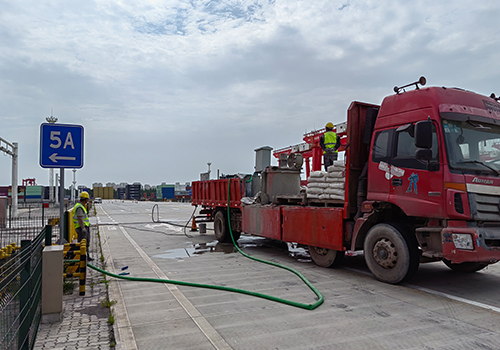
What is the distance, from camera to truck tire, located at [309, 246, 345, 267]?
795cm

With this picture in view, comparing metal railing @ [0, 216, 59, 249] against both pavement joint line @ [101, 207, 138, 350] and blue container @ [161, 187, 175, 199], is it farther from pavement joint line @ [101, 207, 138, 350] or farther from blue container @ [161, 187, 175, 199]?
blue container @ [161, 187, 175, 199]

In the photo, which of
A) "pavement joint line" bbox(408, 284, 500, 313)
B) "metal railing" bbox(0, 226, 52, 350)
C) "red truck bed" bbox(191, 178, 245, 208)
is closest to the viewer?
"metal railing" bbox(0, 226, 52, 350)

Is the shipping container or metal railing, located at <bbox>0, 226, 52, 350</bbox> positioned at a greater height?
the shipping container

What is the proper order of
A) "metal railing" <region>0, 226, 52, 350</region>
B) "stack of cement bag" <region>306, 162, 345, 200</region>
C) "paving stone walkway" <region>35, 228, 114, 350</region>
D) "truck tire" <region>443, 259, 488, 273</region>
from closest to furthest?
"metal railing" <region>0, 226, 52, 350</region> < "paving stone walkway" <region>35, 228, 114, 350</region> < "truck tire" <region>443, 259, 488, 273</region> < "stack of cement bag" <region>306, 162, 345, 200</region>

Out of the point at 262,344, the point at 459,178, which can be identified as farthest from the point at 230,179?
the point at 262,344

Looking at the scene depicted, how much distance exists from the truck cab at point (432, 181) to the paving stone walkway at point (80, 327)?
14.6ft

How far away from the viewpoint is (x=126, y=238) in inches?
570

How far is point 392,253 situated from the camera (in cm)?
645

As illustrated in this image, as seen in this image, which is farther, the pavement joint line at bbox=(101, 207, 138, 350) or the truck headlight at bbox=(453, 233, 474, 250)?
the truck headlight at bbox=(453, 233, 474, 250)

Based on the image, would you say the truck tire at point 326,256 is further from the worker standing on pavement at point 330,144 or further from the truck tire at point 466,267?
the worker standing on pavement at point 330,144

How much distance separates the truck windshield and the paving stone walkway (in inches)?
208

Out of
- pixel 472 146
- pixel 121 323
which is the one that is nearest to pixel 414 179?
pixel 472 146

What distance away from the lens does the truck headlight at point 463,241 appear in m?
5.55

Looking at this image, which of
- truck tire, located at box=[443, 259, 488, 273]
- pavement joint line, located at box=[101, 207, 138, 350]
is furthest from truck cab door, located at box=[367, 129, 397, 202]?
pavement joint line, located at box=[101, 207, 138, 350]
